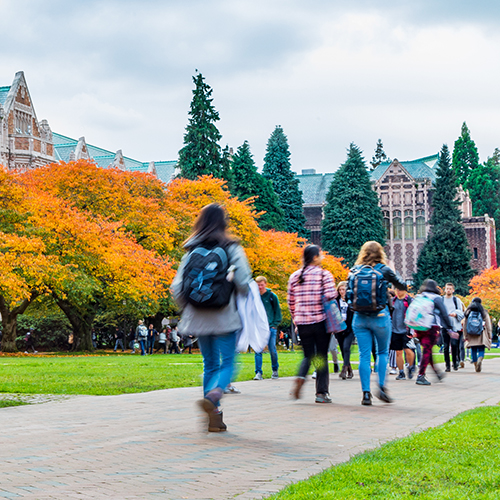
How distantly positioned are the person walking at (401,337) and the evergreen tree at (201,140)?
143ft

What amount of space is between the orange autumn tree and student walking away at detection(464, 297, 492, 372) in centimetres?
4794

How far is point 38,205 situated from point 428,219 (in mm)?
59406

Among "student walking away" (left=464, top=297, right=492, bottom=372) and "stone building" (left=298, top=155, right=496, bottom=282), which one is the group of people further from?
"stone building" (left=298, top=155, right=496, bottom=282)

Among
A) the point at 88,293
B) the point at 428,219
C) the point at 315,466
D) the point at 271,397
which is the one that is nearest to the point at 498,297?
the point at 428,219

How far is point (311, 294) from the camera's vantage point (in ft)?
30.2

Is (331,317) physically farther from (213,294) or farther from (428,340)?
(428,340)

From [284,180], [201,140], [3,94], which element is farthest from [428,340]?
[284,180]

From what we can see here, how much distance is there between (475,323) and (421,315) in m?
4.68

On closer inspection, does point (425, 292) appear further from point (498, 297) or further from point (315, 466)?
→ point (498, 297)

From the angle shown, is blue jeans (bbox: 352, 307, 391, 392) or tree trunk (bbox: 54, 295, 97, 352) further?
tree trunk (bbox: 54, 295, 97, 352)

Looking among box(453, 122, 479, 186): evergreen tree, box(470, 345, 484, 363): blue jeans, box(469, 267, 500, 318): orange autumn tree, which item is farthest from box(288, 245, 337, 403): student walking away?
box(453, 122, 479, 186): evergreen tree

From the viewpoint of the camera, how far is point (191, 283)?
661cm

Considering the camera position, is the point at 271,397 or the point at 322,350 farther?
the point at 271,397

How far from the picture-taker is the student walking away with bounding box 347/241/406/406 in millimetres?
8969
